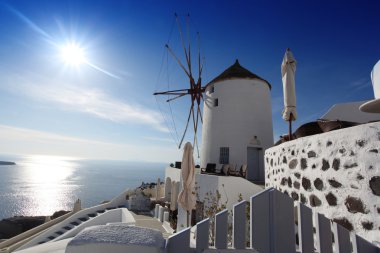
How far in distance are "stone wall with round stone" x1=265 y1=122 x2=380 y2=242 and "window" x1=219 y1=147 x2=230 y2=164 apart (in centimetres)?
1156

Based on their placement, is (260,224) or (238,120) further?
→ (238,120)

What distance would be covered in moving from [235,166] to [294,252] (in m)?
13.2

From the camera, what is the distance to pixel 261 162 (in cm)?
1631

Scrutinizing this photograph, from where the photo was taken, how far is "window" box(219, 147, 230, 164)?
16.0 m

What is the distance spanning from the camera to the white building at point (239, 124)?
16.0m

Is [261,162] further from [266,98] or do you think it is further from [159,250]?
[159,250]

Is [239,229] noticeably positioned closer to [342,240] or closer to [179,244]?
[179,244]

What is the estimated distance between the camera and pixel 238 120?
16.3 m

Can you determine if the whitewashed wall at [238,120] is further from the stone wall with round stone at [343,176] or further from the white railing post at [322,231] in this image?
the white railing post at [322,231]

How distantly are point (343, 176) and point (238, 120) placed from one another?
13.3 meters

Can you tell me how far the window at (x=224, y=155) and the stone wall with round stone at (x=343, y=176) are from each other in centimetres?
1156

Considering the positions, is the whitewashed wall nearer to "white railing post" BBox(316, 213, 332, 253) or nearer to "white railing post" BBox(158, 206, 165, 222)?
"white railing post" BBox(158, 206, 165, 222)

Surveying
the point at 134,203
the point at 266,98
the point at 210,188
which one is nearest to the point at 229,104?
the point at 266,98

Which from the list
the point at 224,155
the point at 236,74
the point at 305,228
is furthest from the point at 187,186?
the point at 236,74
